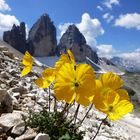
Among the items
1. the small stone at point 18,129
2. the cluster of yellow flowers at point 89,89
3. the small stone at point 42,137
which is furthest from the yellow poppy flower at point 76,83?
the small stone at point 18,129

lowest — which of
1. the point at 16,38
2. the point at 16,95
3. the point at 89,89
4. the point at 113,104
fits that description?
the point at 16,95

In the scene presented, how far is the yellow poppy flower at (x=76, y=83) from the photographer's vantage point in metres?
3.77

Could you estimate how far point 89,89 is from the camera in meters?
3.88

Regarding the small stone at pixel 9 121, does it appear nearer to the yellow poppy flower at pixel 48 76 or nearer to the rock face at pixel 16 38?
the yellow poppy flower at pixel 48 76

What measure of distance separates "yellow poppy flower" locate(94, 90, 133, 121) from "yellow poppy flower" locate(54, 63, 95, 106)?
21cm

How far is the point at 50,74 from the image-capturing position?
482cm

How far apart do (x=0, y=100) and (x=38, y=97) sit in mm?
3020

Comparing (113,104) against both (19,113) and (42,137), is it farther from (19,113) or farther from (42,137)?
(19,113)

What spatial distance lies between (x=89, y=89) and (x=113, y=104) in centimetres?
38

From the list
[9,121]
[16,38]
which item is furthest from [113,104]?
[16,38]

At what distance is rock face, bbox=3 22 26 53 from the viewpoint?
607 feet

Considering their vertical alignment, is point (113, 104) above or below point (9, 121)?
above

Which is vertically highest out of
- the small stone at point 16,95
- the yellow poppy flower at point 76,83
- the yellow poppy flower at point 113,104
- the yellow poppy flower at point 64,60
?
the yellow poppy flower at point 64,60

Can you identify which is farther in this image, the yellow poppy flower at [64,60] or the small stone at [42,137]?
the small stone at [42,137]
